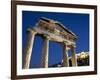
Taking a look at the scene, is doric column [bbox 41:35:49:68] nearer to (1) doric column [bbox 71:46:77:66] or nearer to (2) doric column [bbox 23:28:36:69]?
(2) doric column [bbox 23:28:36:69]

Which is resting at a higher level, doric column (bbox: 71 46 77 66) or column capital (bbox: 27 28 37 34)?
column capital (bbox: 27 28 37 34)

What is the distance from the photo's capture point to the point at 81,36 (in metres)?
2.09

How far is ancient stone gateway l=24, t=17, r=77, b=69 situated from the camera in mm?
1931

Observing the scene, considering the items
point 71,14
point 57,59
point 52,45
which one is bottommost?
point 57,59

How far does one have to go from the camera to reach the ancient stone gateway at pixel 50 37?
76.0 inches

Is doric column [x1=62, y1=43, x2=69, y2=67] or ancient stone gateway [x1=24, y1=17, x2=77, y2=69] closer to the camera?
ancient stone gateway [x1=24, y1=17, x2=77, y2=69]

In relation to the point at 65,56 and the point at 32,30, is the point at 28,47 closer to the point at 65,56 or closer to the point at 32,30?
the point at 32,30

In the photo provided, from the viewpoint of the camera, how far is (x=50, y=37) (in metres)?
2.00

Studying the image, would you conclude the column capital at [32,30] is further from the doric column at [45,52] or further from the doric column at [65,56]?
the doric column at [65,56]

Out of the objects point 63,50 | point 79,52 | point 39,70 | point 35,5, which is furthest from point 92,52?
point 35,5

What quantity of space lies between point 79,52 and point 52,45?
28cm

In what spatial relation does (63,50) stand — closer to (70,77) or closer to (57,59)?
(57,59)

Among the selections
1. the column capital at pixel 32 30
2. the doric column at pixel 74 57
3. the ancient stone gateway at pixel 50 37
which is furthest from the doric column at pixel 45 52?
the doric column at pixel 74 57

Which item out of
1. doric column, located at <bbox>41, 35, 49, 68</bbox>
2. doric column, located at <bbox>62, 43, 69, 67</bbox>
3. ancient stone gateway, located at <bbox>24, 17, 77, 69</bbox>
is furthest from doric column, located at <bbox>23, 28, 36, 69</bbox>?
doric column, located at <bbox>62, 43, 69, 67</bbox>
